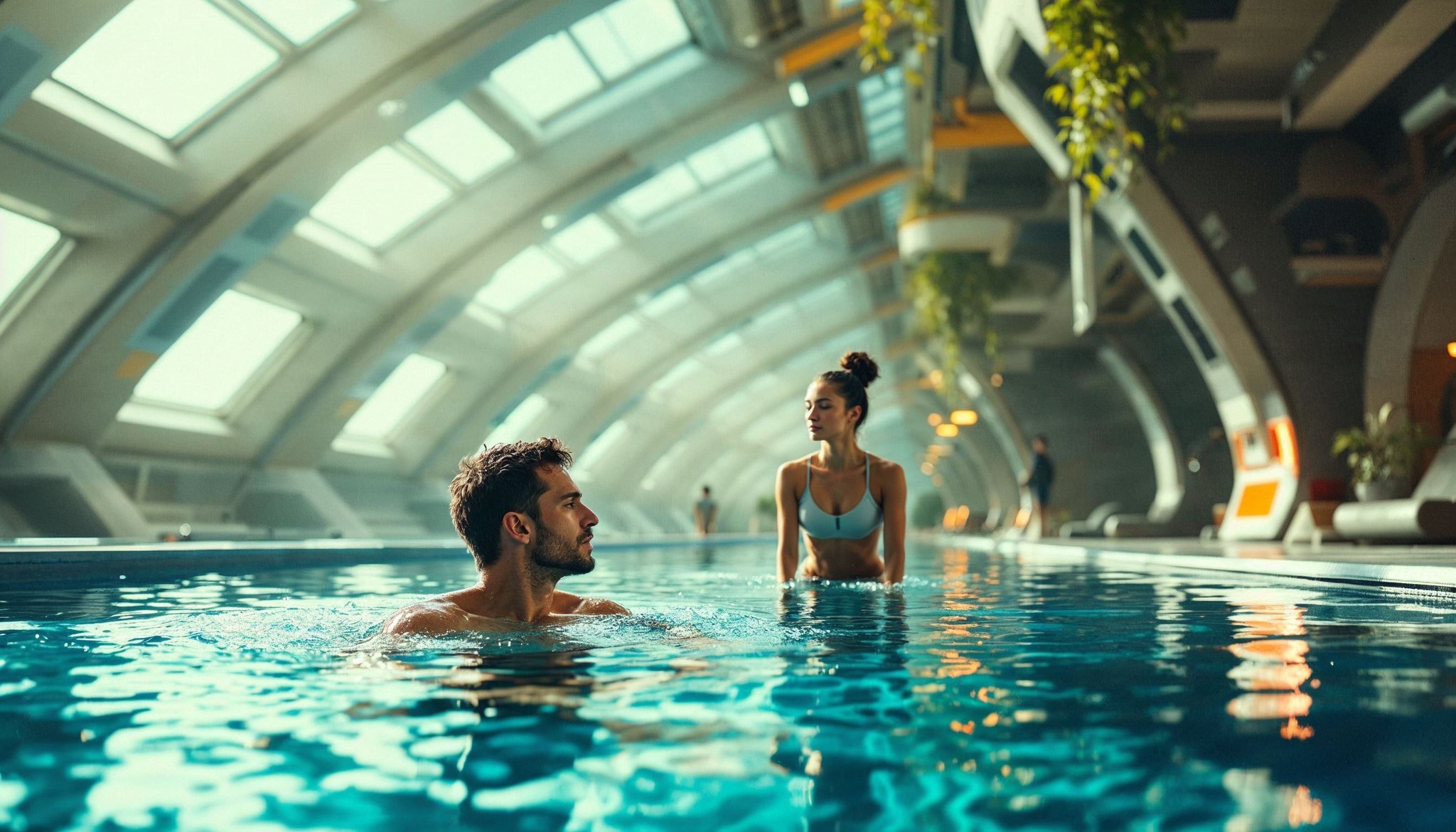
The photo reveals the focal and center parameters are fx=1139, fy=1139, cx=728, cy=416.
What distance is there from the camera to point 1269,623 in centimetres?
457

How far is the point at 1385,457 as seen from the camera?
36.8 ft

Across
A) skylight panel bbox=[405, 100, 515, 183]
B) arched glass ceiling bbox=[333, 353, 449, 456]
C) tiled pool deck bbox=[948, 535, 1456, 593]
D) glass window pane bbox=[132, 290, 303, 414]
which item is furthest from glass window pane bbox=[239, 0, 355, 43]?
tiled pool deck bbox=[948, 535, 1456, 593]

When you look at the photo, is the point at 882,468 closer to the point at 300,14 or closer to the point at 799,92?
the point at 300,14

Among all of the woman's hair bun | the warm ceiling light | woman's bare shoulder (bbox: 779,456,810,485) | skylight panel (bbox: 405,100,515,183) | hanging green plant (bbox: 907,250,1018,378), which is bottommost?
woman's bare shoulder (bbox: 779,456,810,485)

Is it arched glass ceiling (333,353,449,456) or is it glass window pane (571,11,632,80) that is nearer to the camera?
glass window pane (571,11,632,80)

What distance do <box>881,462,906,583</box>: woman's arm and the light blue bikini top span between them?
89 millimetres

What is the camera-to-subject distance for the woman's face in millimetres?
5762

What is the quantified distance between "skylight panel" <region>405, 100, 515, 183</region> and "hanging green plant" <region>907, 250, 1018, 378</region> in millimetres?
6997

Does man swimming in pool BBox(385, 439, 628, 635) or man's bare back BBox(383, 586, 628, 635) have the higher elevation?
man swimming in pool BBox(385, 439, 628, 635)

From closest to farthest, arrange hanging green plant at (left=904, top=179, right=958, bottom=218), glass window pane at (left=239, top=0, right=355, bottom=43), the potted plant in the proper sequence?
the potted plant < glass window pane at (left=239, top=0, right=355, bottom=43) < hanging green plant at (left=904, top=179, right=958, bottom=218)

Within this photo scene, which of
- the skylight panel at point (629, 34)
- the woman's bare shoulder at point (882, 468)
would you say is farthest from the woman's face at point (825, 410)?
the skylight panel at point (629, 34)

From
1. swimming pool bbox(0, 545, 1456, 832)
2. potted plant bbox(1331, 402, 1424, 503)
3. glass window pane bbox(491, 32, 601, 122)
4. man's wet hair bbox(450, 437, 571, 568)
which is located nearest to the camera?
swimming pool bbox(0, 545, 1456, 832)

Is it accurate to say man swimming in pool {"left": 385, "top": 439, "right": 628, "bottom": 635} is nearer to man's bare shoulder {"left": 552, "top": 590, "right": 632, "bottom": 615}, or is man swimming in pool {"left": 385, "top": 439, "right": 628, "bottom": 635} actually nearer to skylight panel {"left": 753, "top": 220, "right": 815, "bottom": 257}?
man's bare shoulder {"left": 552, "top": 590, "right": 632, "bottom": 615}

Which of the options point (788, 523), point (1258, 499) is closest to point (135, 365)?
point (788, 523)
